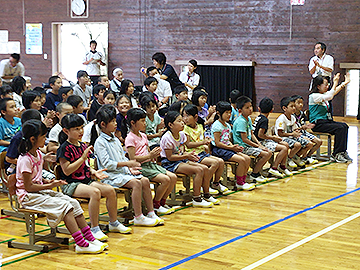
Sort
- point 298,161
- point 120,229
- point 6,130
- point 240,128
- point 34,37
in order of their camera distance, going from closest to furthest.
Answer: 1. point 120,229
2. point 6,130
3. point 240,128
4. point 298,161
5. point 34,37

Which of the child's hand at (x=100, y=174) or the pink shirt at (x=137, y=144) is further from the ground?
the pink shirt at (x=137, y=144)

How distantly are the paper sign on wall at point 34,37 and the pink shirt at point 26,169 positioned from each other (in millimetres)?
12978

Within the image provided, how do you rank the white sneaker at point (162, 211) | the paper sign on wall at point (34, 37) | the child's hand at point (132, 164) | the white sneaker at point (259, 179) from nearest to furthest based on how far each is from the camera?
the child's hand at point (132, 164) → the white sneaker at point (162, 211) → the white sneaker at point (259, 179) → the paper sign on wall at point (34, 37)

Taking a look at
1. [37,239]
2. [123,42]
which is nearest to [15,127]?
[37,239]

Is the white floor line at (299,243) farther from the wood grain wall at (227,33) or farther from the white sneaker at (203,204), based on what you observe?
the wood grain wall at (227,33)

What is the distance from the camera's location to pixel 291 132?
7.36m

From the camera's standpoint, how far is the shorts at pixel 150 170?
5.00m

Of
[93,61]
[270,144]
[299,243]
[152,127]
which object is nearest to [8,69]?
[93,61]

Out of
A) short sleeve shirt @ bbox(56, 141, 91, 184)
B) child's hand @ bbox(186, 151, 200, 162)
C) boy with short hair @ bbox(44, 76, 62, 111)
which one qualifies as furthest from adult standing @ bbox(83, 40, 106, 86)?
short sleeve shirt @ bbox(56, 141, 91, 184)

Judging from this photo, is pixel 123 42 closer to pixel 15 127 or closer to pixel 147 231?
pixel 15 127

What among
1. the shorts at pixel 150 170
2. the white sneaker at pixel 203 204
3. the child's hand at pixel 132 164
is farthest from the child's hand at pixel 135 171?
the white sneaker at pixel 203 204

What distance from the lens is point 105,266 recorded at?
3738 mm

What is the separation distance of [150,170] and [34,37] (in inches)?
491

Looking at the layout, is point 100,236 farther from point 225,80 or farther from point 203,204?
point 225,80
